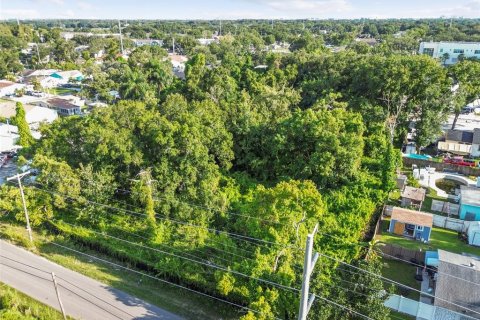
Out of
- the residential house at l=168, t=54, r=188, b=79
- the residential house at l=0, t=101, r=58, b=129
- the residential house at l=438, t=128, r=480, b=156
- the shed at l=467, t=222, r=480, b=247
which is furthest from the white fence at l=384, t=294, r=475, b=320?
the residential house at l=168, t=54, r=188, b=79

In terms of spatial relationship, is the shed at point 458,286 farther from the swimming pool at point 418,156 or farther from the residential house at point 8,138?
the residential house at point 8,138

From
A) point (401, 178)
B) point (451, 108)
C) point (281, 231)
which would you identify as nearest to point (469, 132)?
point (451, 108)

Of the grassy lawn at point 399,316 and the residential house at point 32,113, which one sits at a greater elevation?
the residential house at point 32,113

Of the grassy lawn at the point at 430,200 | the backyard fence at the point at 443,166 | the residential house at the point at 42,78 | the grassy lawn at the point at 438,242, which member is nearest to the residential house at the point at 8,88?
the residential house at the point at 42,78

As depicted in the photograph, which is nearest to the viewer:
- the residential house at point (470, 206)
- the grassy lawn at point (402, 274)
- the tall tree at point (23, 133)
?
the grassy lawn at point (402, 274)

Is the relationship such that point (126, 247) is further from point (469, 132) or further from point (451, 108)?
point (469, 132)

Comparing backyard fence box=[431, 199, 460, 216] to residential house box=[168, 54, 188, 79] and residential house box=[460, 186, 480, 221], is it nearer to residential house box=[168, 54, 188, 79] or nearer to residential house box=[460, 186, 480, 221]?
residential house box=[460, 186, 480, 221]
